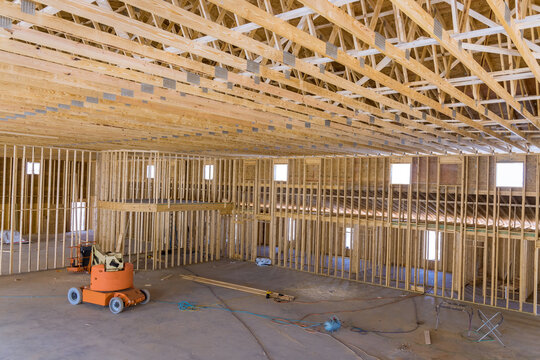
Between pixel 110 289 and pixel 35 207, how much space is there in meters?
15.2

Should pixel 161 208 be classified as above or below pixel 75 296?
above

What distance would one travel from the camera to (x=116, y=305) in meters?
9.30

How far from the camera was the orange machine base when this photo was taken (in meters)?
9.43

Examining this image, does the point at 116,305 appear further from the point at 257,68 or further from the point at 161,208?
the point at 257,68

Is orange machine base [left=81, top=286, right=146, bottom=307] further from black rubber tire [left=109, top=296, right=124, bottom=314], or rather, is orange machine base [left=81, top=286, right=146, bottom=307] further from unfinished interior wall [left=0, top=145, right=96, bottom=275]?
unfinished interior wall [left=0, top=145, right=96, bottom=275]

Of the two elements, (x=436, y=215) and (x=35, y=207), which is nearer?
(x=436, y=215)

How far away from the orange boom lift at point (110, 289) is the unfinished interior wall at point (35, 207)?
10.8 feet

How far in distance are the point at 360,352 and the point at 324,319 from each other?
1.96m

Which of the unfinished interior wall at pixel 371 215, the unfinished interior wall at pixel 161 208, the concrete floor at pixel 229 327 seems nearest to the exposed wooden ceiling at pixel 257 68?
the unfinished interior wall at pixel 371 215

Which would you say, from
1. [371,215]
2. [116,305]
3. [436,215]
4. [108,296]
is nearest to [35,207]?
[108,296]

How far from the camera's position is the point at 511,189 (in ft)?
36.1

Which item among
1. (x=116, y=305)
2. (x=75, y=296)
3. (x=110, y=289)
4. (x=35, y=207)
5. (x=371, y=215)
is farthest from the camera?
(x=35, y=207)

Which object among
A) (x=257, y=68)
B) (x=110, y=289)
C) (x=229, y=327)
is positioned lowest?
(x=229, y=327)

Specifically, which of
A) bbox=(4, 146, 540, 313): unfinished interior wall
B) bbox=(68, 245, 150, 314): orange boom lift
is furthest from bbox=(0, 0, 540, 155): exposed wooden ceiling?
bbox=(68, 245, 150, 314): orange boom lift
